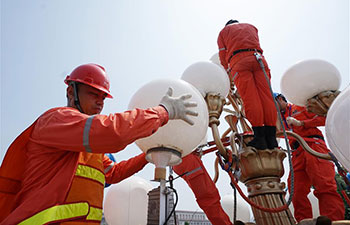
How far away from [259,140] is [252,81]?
76 centimetres

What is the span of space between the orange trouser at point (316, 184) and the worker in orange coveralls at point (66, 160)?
2.86m

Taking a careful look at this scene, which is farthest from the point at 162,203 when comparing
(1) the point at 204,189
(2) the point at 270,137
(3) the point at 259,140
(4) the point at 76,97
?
(1) the point at 204,189

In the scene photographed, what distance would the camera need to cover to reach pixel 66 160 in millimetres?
1816

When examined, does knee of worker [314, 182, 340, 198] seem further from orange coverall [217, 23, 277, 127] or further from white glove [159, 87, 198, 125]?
white glove [159, 87, 198, 125]

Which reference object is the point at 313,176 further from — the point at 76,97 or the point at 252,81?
the point at 76,97

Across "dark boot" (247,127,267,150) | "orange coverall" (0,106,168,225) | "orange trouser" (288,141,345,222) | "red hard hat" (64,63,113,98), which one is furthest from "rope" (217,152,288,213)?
"red hard hat" (64,63,113,98)

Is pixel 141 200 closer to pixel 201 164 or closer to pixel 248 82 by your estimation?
pixel 201 164

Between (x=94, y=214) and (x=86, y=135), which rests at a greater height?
(x=86, y=135)

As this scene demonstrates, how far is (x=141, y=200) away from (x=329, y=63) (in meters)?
3.64

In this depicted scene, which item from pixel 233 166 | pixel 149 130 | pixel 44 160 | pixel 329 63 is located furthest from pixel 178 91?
pixel 329 63

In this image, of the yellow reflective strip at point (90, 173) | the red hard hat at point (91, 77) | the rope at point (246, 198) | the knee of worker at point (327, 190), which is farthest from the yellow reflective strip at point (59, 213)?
the knee of worker at point (327, 190)

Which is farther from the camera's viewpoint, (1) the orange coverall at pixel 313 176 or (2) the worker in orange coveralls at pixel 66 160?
(1) the orange coverall at pixel 313 176

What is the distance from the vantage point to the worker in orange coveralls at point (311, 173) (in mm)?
3572

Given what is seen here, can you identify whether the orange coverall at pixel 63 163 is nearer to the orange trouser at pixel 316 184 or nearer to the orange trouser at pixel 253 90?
the orange trouser at pixel 253 90
